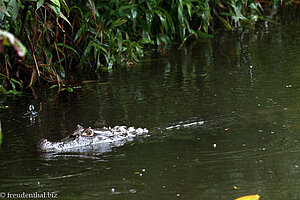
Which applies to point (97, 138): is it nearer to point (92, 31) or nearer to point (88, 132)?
point (88, 132)

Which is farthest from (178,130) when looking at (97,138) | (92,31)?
(92,31)

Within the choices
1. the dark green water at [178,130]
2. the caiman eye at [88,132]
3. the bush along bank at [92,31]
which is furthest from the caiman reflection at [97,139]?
the bush along bank at [92,31]

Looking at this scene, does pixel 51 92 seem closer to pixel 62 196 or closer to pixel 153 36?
pixel 153 36

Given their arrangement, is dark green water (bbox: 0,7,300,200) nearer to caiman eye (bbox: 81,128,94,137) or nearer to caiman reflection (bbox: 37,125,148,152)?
caiman reflection (bbox: 37,125,148,152)

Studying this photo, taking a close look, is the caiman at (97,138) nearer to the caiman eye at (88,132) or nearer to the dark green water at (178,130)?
the caiman eye at (88,132)

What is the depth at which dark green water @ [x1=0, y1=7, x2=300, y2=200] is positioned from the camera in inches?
144

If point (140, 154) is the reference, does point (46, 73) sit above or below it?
above

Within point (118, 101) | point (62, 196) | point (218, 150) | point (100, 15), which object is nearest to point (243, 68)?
point (118, 101)

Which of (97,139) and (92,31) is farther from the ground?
(92,31)

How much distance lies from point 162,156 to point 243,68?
3200 millimetres

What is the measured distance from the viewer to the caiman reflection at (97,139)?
4.64 m

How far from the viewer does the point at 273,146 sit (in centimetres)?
419

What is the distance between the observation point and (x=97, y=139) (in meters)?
4.79

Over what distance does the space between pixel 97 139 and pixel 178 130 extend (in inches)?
29.5
